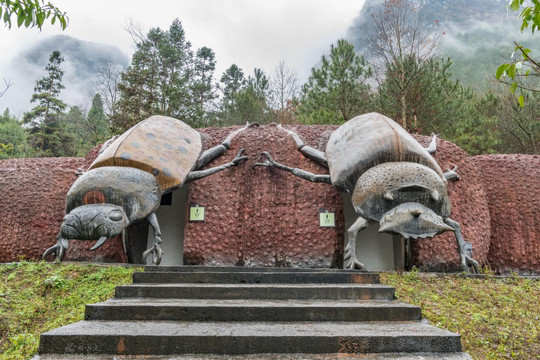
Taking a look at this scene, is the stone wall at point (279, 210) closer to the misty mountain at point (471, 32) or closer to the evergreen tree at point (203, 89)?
the evergreen tree at point (203, 89)

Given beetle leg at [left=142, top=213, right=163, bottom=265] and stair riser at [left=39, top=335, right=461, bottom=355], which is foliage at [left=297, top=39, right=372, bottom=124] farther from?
stair riser at [left=39, top=335, right=461, bottom=355]

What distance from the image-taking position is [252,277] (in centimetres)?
396

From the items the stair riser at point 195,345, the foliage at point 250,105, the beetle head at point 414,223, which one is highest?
the foliage at point 250,105

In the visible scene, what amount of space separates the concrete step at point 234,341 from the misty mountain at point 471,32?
103 feet

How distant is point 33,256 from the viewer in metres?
6.45

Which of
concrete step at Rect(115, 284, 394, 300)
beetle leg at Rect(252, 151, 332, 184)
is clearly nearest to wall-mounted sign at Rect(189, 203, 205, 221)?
beetle leg at Rect(252, 151, 332, 184)

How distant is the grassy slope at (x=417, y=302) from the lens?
3.11 m

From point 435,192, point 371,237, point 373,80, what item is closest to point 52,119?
point 373,80

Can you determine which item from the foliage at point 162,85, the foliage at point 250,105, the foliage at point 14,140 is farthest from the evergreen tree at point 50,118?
the foliage at point 250,105

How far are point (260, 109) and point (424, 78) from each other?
7.29 metres

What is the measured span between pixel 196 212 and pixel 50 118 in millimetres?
22278

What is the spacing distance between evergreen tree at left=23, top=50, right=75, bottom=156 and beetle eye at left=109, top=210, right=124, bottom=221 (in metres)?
19.6

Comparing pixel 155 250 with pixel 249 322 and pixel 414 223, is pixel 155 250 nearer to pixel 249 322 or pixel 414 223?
pixel 249 322

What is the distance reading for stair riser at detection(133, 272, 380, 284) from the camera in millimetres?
3896
